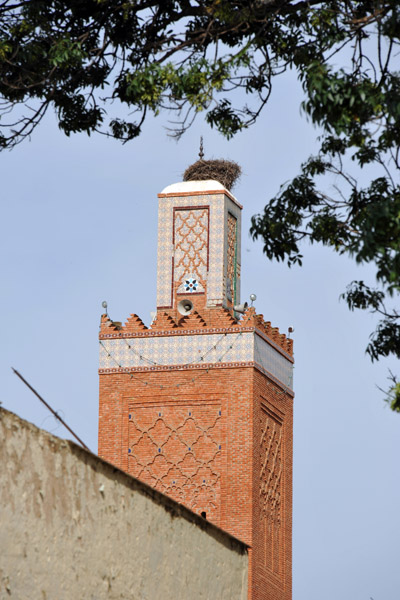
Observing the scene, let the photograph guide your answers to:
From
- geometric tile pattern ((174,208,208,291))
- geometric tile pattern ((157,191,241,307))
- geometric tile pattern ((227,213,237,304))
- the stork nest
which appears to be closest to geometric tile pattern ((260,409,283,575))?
geometric tile pattern ((227,213,237,304))

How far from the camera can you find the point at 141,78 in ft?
46.8

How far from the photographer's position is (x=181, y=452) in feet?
95.6

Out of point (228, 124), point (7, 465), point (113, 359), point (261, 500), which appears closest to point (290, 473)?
point (261, 500)

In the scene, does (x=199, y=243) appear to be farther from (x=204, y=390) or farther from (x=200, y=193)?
(x=204, y=390)

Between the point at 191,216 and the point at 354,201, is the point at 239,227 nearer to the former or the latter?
the point at 191,216

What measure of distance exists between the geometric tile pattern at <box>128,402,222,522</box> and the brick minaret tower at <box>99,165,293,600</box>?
0.02 meters

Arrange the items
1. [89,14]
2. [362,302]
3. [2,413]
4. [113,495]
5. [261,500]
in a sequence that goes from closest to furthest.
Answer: [2,413] < [113,495] < [362,302] < [89,14] < [261,500]

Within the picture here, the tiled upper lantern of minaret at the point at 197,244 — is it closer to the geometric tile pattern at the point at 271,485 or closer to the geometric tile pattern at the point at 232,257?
the geometric tile pattern at the point at 232,257

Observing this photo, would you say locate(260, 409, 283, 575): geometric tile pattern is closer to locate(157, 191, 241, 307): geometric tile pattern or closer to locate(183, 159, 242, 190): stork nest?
locate(157, 191, 241, 307): geometric tile pattern

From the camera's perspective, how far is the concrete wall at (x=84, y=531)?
11.7m

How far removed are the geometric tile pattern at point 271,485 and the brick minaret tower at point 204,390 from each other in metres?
0.02

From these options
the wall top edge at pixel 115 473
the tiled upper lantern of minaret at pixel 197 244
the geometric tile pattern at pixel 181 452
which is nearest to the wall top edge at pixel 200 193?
the tiled upper lantern of minaret at pixel 197 244

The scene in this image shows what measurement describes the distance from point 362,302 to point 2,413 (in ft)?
12.2

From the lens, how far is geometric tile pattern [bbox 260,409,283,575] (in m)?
29.6
